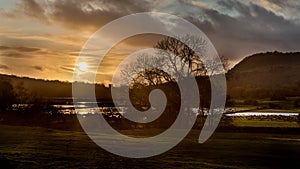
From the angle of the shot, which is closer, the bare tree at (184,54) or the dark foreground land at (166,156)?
the dark foreground land at (166,156)

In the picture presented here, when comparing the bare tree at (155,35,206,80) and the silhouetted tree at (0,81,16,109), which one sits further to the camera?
the silhouetted tree at (0,81,16,109)

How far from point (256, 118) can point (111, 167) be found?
208 ft

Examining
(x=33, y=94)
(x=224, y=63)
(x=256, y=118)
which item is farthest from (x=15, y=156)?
(x=33, y=94)

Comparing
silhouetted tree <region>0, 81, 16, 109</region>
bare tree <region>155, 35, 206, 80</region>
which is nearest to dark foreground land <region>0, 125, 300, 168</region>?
bare tree <region>155, 35, 206, 80</region>

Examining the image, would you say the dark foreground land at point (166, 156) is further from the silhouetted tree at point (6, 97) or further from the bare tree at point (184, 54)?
the silhouetted tree at point (6, 97)

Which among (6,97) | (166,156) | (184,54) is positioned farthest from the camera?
(6,97)

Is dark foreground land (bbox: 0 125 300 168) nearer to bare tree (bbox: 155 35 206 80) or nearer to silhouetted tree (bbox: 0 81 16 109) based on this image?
bare tree (bbox: 155 35 206 80)

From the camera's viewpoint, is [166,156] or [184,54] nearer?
[166,156]

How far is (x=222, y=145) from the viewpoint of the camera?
42812 millimetres

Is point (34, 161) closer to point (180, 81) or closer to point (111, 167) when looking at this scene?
point (111, 167)

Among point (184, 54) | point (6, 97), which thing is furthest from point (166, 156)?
point (6, 97)

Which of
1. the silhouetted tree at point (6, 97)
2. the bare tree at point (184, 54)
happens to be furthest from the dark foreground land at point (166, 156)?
the silhouetted tree at point (6, 97)

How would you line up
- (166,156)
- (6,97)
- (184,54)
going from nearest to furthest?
1. (166,156)
2. (184,54)
3. (6,97)

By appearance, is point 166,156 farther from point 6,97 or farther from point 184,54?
point 6,97
